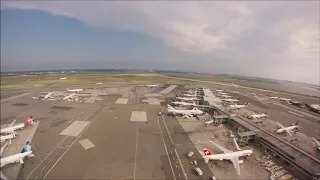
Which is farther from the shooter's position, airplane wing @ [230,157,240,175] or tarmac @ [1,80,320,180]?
airplane wing @ [230,157,240,175]

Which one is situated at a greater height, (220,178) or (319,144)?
(319,144)

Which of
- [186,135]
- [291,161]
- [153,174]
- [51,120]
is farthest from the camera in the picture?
[51,120]

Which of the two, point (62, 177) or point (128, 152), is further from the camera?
point (128, 152)

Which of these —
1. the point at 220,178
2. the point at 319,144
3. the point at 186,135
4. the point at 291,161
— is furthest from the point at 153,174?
the point at 319,144

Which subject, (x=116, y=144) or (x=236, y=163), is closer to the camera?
(x=236, y=163)

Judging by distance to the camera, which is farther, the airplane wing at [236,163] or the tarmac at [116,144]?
the airplane wing at [236,163]

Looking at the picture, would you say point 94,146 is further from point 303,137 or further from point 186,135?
point 303,137

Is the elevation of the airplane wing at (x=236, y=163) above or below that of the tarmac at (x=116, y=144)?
above

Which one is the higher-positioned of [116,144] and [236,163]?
[236,163]

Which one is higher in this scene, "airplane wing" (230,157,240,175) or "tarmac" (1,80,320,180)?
"airplane wing" (230,157,240,175)

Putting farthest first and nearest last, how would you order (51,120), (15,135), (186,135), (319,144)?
1. (51,120)
2. (186,135)
3. (319,144)
4. (15,135)

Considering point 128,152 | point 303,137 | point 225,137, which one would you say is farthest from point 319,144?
point 128,152
